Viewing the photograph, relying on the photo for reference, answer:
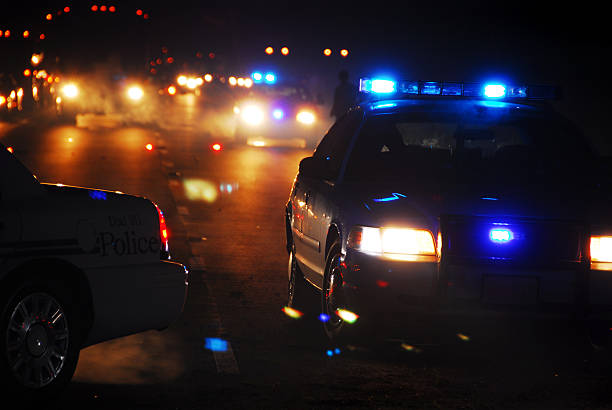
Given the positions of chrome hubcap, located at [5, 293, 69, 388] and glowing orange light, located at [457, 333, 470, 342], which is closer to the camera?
chrome hubcap, located at [5, 293, 69, 388]

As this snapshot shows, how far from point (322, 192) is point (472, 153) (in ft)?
3.75

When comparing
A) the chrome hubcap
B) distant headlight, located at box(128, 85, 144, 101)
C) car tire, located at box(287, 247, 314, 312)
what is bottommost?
distant headlight, located at box(128, 85, 144, 101)

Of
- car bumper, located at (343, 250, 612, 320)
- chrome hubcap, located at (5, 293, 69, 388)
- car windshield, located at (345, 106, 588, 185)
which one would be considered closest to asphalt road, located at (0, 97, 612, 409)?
car bumper, located at (343, 250, 612, 320)

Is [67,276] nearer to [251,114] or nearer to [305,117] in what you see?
[251,114]

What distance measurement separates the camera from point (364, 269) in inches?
283

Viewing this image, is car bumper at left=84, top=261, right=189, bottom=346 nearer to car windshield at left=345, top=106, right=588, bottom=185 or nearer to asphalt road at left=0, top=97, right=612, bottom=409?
asphalt road at left=0, top=97, right=612, bottom=409

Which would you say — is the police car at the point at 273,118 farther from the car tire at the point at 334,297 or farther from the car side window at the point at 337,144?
the car tire at the point at 334,297

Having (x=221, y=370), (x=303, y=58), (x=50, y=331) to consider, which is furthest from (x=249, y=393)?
(x=303, y=58)

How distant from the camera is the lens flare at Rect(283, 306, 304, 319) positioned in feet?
29.5

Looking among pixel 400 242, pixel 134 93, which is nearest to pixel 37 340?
pixel 400 242

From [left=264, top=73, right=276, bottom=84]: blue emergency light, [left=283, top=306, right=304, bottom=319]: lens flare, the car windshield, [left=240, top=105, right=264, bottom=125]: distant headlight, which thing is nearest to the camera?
the car windshield

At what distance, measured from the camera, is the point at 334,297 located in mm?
7777

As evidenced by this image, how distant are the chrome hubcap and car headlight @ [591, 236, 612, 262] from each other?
3177mm

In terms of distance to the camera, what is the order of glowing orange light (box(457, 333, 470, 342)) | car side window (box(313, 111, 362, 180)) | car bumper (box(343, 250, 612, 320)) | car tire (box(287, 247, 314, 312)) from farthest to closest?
car tire (box(287, 247, 314, 312)) → car side window (box(313, 111, 362, 180)) → glowing orange light (box(457, 333, 470, 342)) → car bumper (box(343, 250, 612, 320))
